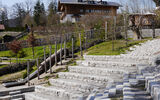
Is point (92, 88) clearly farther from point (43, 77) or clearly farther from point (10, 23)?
point (10, 23)

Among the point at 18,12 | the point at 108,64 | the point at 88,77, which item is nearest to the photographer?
the point at 88,77

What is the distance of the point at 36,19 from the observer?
3944 cm

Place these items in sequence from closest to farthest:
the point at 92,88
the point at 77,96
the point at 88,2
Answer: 1. the point at 77,96
2. the point at 92,88
3. the point at 88,2

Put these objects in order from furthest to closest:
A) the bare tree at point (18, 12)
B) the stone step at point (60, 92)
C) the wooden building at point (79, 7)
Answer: the bare tree at point (18, 12)
the wooden building at point (79, 7)
the stone step at point (60, 92)

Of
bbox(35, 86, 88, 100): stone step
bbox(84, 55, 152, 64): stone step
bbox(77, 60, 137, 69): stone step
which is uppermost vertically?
bbox(84, 55, 152, 64): stone step

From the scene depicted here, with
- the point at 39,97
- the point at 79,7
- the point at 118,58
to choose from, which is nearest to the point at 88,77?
the point at 39,97

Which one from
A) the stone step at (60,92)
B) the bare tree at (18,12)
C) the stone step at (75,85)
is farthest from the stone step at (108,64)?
the bare tree at (18,12)

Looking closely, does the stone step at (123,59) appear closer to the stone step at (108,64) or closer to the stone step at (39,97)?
the stone step at (108,64)

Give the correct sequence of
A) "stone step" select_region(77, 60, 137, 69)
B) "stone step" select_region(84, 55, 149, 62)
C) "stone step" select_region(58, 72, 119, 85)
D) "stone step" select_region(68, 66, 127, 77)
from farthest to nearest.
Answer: "stone step" select_region(84, 55, 149, 62) < "stone step" select_region(77, 60, 137, 69) < "stone step" select_region(68, 66, 127, 77) < "stone step" select_region(58, 72, 119, 85)

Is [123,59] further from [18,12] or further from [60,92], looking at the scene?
[18,12]

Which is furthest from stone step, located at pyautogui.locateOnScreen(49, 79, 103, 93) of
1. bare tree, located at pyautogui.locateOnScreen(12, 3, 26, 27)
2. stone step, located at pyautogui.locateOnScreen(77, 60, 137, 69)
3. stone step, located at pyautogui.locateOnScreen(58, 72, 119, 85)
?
bare tree, located at pyautogui.locateOnScreen(12, 3, 26, 27)

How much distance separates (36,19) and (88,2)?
12.0 meters

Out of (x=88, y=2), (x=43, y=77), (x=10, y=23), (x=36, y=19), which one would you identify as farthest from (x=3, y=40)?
(x=10, y=23)

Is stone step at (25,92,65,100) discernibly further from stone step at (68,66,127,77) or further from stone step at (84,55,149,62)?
stone step at (84,55,149,62)
